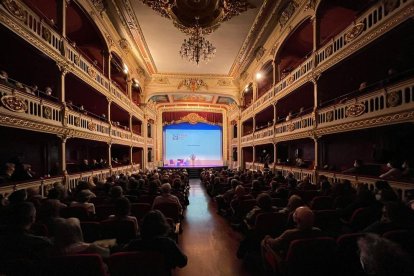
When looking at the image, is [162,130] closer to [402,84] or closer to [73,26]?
Result: [73,26]

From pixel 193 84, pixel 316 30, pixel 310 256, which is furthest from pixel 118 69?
pixel 310 256

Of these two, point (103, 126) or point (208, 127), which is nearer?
point (103, 126)

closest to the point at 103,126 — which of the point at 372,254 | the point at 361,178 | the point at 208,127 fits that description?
the point at 361,178

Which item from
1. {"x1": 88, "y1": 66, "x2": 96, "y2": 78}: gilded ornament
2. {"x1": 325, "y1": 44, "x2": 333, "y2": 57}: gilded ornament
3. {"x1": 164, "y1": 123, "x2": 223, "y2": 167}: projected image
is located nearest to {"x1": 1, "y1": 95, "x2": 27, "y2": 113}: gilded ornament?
{"x1": 88, "y1": 66, "x2": 96, "y2": 78}: gilded ornament

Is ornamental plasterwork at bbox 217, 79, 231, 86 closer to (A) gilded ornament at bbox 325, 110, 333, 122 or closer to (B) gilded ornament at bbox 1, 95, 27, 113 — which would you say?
(A) gilded ornament at bbox 325, 110, 333, 122

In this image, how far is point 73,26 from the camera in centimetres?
997

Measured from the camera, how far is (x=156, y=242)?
2461 millimetres

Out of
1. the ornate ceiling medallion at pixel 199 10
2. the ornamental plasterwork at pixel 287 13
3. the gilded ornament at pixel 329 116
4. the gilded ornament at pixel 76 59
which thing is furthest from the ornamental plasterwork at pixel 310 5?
the gilded ornament at pixel 76 59

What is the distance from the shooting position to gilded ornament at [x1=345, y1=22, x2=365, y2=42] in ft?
20.6

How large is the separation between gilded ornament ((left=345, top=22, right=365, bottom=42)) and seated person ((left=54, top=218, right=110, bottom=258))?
24.9 ft

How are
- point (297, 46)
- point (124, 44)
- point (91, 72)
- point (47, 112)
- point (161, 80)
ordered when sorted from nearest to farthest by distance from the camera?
point (47, 112), point (91, 72), point (297, 46), point (124, 44), point (161, 80)

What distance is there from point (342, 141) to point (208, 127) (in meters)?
15.2

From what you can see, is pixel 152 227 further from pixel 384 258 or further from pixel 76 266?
pixel 384 258

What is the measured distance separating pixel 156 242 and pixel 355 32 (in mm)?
7332
